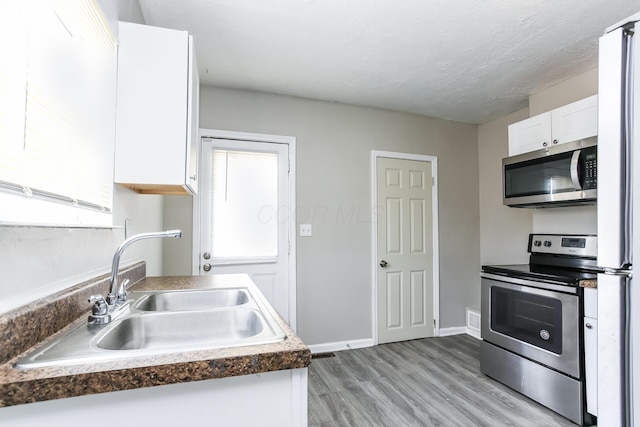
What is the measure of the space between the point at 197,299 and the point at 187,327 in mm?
389

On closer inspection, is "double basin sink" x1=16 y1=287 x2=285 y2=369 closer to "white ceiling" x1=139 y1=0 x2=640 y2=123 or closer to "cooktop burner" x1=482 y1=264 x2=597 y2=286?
"white ceiling" x1=139 y1=0 x2=640 y2=123

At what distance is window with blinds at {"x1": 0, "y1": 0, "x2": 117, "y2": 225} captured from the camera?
2.28 ft

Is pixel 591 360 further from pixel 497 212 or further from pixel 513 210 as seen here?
pixel 497 212

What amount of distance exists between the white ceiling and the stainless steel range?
135 centimetres

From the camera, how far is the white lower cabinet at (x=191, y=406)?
0.63m

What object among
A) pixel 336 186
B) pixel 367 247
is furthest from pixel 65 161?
pixel 367 247

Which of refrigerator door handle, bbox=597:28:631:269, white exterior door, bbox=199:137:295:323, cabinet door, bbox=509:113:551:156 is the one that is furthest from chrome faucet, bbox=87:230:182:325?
cabinet door, bbox=509:113:551:156

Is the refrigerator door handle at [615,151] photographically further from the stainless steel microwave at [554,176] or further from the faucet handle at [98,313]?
the stainless steel microwave at [554,176]

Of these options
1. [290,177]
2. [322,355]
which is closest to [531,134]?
[290,177]

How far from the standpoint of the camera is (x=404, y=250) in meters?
3.39

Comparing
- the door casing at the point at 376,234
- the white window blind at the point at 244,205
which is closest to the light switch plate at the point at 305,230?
the white window blind at the point at 244,205

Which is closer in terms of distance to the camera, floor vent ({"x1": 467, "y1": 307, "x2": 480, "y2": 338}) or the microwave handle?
the microwave handle

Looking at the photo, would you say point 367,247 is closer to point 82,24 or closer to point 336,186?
point 336,186

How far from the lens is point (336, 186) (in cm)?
315
